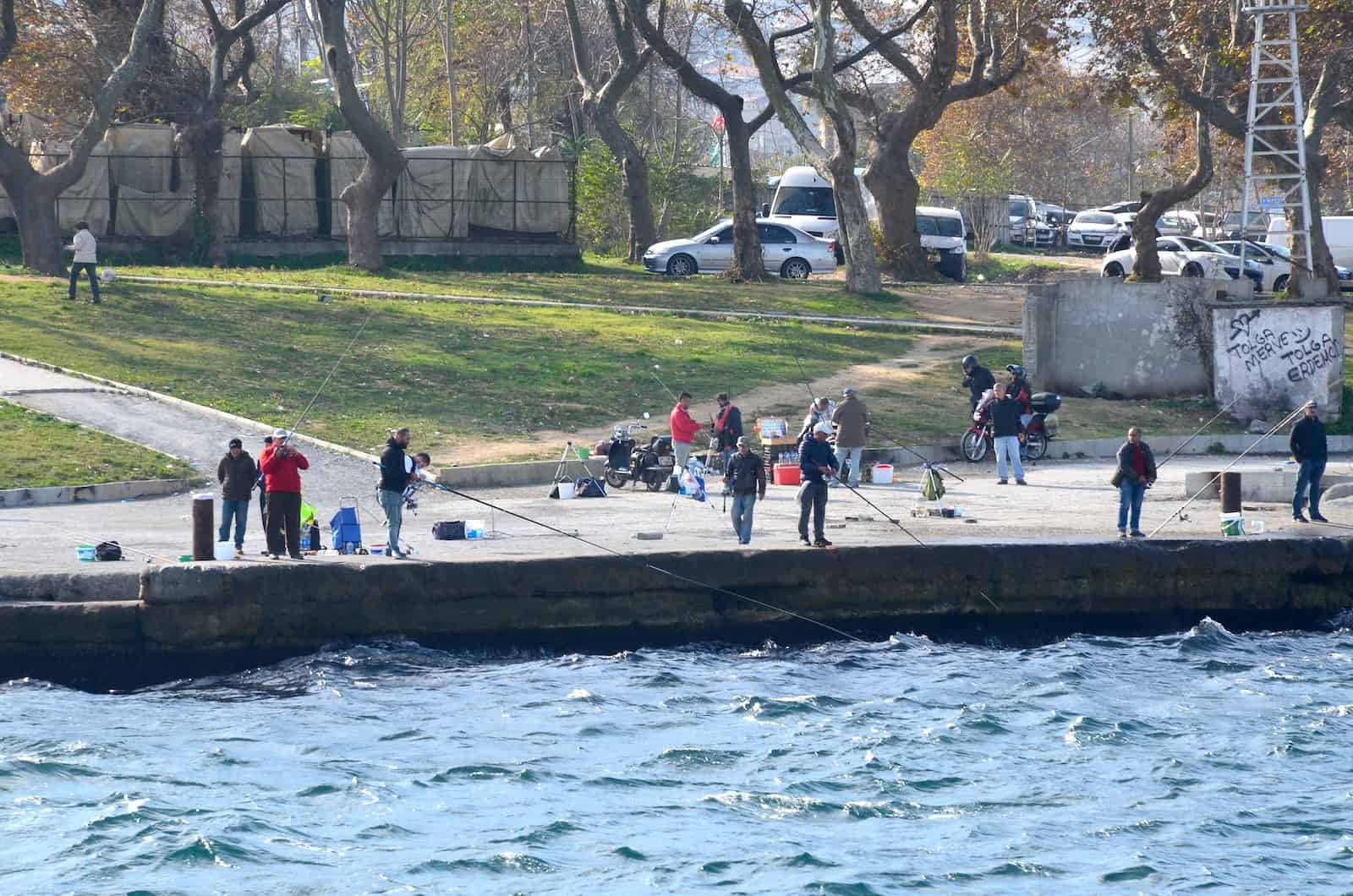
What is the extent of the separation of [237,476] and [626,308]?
18400mm

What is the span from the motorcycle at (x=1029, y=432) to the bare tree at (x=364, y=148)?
52.5 feet

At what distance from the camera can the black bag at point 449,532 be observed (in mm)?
18312

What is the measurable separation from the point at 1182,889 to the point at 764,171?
5650cm

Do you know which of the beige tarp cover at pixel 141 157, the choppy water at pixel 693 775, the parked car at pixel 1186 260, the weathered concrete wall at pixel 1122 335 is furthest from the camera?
the beige tarp cover at pixel 141 157

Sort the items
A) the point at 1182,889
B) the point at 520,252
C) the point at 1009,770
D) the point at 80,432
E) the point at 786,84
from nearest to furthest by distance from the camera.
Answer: the point at 1182,889, the point at 1009,770, the point at 80,432, the point at 786,84, the point at 520,252

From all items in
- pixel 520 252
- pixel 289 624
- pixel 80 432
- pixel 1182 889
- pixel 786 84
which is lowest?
pixel 1182 889

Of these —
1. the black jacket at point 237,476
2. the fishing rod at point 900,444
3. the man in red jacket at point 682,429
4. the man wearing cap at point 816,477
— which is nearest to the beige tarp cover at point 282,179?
the fishing rod at point 900,444

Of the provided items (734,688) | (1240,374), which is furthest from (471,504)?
(1240,374)

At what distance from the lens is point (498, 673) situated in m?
16.8

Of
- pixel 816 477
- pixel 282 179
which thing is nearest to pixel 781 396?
pixel 816 477

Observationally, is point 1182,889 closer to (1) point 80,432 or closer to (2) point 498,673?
(2) point 498,673

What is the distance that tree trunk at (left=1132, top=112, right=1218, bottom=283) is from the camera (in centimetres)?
3731

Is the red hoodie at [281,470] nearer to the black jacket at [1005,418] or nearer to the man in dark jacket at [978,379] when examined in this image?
the black jacket at [1005,418]

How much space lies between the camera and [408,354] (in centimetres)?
2892
